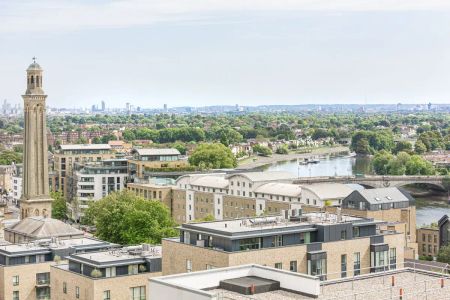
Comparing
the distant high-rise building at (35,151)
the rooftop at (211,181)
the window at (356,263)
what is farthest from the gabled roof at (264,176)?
the window at (356,263)

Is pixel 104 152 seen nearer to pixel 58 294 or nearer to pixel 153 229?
pixel 153 229

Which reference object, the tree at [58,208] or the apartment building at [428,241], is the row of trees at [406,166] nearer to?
the tree at [58,208]

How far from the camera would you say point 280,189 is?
93.4 metres

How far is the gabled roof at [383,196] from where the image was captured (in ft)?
263

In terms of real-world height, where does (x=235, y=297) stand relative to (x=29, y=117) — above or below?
below

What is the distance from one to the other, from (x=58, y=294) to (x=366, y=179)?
101 meters

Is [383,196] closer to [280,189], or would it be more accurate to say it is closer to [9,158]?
[280,189]

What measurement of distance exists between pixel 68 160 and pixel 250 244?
309 ft

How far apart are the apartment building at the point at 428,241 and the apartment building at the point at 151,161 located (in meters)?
44.0

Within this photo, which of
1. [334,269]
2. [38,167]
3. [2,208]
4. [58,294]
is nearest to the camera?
[334,269]

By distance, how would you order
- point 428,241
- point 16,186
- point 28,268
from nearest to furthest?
point 28,268, point 428,241, point 16,186

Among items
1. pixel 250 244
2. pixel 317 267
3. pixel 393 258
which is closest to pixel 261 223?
pixel 250 244

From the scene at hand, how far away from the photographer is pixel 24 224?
6975cm

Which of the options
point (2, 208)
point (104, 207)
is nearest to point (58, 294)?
point (104, 207)
